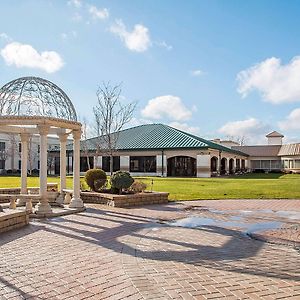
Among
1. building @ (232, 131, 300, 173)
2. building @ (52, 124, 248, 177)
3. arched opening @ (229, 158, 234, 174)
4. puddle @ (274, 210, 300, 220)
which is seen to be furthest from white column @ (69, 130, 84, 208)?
building @ (232, 131, 300, 173)

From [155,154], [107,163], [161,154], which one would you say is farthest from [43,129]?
[107,163]

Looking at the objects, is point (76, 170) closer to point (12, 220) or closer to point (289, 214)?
point (12, 220)

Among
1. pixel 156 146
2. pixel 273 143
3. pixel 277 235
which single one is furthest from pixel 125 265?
pixel 273 143

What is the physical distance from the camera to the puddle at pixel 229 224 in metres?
10.5

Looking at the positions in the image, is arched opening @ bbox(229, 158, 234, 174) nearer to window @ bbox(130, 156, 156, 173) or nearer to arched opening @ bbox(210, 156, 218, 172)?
arched opening @ bbox(210, 156, 218, 172)

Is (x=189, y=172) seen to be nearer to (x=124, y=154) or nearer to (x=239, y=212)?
(x=124, y=154)

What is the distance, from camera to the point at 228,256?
7176 millimetres

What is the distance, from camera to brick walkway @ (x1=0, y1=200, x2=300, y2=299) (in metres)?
5.18

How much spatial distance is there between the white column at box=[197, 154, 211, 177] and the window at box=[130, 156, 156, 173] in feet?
19.9

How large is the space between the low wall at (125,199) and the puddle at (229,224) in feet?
12.8

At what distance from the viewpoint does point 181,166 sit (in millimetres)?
45906

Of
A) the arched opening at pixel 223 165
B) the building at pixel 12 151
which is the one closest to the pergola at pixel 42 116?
the arched opening at pixel 223 165

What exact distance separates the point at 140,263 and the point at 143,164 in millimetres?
39799

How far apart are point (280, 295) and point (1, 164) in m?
59.5
